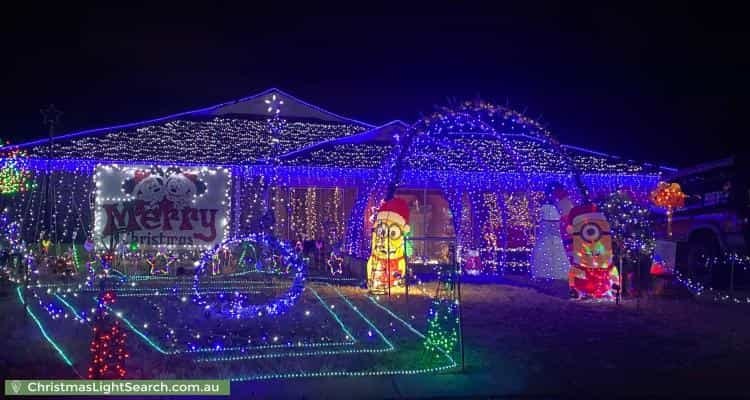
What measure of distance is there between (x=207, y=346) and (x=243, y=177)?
9097 mm

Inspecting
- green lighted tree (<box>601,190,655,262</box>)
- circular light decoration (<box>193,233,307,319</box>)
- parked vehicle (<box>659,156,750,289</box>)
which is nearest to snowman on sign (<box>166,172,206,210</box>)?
circular light decoration (<box>193,233,307,319</box>)

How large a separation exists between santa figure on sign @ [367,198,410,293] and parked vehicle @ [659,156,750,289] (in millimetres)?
7055

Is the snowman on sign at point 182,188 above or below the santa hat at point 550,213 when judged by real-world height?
above

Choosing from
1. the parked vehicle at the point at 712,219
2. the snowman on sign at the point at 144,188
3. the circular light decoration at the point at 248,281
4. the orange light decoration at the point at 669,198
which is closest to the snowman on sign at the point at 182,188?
the snowman on sign at the point at 144,188

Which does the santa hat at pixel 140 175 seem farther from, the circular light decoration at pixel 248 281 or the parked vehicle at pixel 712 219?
the parked vehicle at pixel 712 219

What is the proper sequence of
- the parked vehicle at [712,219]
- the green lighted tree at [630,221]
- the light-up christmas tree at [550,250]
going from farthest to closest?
the light-up christmas tree at [550,250], the green lighted tree at [630,221], the parked vehicle at [712,219]

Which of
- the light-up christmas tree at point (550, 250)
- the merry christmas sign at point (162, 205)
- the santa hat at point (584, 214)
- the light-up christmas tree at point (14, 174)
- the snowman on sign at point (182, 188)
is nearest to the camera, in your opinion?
the santa hat at point (584, 214)

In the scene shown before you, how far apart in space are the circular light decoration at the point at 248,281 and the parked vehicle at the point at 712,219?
29.6 feet

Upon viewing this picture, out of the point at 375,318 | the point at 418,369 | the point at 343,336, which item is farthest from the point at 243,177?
the point at 418,369

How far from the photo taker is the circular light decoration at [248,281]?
9148 millimetres

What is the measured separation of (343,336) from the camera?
7.63 metres

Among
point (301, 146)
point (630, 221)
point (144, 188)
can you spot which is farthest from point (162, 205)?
point (630, 221)

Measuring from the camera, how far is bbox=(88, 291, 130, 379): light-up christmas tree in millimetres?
5406

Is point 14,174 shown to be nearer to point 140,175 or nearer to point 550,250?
point 140,175
